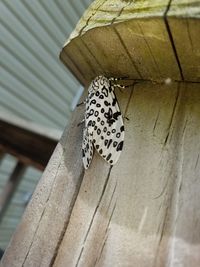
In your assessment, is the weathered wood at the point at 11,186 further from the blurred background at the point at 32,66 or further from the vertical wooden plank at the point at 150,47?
the blurred background at the point at 32,66

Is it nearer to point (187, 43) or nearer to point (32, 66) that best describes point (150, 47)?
point (187, 43)

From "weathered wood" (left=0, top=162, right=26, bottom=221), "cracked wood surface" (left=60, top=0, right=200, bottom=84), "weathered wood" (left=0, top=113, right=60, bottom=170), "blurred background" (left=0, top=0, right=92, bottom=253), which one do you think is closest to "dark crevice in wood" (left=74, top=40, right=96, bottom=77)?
"cracked wood surface" (left=60, top=0, right=200, bottom=84)

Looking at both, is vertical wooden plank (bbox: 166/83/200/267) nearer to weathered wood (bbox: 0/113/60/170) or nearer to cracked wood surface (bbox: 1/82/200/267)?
cracked wood surface (bbox: 1/82/200/267)

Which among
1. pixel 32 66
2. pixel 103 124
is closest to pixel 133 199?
pixel 103 124

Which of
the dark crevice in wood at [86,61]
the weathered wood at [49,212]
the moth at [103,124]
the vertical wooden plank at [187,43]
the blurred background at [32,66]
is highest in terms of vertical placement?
the blurred background at [32,66]

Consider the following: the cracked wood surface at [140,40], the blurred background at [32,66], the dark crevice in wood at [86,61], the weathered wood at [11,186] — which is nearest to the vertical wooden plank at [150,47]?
the cracked wood surface at [140,40]

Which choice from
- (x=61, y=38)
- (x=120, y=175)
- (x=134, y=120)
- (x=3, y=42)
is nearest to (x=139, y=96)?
(x=134, y=120)
